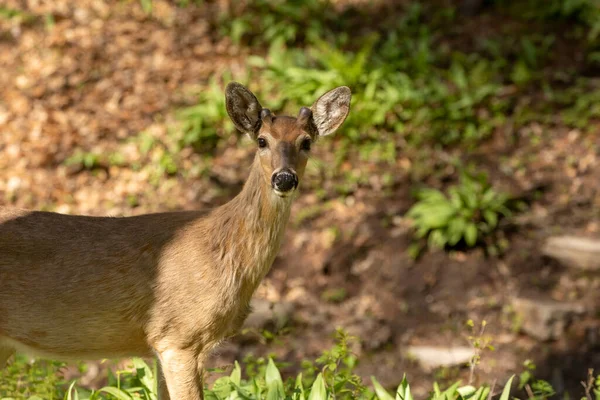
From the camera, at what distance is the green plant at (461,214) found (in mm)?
8789

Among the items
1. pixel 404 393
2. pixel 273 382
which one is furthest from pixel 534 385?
pixel 273 382

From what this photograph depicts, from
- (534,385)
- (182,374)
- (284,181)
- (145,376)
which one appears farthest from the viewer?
(145,376)

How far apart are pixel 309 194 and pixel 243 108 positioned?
5163 millimetres

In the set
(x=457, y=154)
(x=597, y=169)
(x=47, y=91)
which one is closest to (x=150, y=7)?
(x=47, y=91)

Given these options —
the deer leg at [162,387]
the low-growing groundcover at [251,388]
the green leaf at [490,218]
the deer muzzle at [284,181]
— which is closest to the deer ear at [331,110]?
the deer muzzle at [284,181]

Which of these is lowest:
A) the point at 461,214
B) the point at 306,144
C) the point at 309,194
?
the point at 461,214

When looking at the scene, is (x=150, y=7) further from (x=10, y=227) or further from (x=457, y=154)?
(x=10, y=227)

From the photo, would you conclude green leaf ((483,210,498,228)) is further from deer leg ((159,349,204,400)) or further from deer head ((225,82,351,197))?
deer leg ((159,349,204,400))

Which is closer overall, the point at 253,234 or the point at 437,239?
the point at 253,234

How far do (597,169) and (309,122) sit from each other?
19.5 ft

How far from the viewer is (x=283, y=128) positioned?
4.46 m

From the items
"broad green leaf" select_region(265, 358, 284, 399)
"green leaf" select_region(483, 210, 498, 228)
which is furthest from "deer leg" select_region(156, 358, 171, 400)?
"green leaf" select_region(483, 210, 498, 228)

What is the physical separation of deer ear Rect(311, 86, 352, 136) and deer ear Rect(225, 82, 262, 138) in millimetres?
363

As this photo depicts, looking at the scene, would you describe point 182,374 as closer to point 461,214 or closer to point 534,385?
point 534,385
